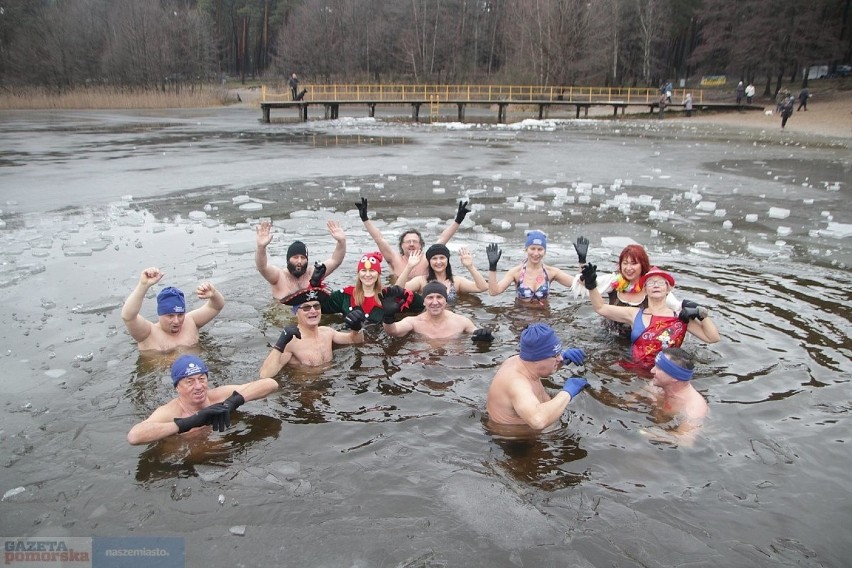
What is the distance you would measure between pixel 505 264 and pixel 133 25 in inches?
2504

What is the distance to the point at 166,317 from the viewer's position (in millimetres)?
5539

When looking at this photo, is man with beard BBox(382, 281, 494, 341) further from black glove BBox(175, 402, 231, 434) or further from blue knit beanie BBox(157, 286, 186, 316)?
black glove BBox(175, 402, 231, 434)

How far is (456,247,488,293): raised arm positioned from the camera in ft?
21.5

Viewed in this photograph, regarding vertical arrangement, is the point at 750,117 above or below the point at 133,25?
below

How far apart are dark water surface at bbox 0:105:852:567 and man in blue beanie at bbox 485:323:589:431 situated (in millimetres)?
262

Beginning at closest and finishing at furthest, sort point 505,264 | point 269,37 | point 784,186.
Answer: point 505,264 < point 784,186 < point 269,37

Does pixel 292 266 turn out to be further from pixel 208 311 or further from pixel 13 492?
pixel 13 492

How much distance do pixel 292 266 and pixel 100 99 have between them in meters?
48.8

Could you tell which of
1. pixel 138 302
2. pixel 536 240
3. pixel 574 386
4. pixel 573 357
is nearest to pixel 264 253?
pixel 138 302

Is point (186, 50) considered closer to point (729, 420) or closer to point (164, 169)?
point (164, 169)

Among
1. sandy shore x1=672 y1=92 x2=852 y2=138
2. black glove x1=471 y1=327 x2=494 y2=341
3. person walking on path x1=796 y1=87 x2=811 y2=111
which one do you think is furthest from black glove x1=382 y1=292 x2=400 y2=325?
person walking on path x1=796 y1=87 x2=811 y2=111

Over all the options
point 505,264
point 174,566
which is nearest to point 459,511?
point 174,566

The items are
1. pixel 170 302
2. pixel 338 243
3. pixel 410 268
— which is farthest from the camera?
pixel 338 243

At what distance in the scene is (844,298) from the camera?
6898mm
